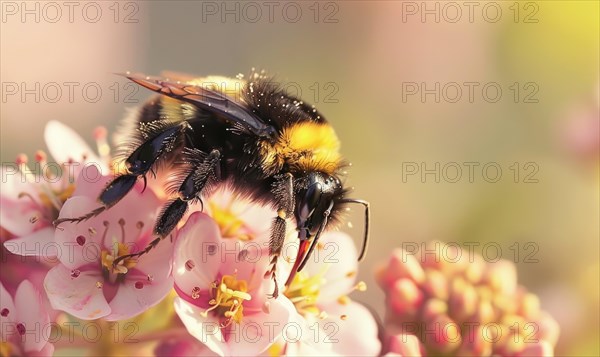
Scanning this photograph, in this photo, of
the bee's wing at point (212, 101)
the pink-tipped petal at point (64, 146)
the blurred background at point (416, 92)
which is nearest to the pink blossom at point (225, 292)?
the bee's wing at point (212, 101)

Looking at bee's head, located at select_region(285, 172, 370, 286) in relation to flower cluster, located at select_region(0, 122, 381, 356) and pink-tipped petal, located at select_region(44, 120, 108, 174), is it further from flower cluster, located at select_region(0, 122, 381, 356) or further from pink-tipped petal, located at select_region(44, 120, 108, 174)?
pink-tipped petal, located at select_region(44, 120, 108, 174)

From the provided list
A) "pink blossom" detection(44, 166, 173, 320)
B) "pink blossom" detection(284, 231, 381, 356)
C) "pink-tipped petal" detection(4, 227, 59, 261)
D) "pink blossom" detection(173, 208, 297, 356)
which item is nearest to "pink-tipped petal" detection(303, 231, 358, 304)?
"pink blossom" detection(284, 231, 381, 356)

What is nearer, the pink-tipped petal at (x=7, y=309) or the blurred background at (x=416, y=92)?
the pink-tipped petal at (x=7, y=309)

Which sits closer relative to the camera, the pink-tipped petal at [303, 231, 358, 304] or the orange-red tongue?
the orange-red tongue

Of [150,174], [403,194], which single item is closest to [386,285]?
[150,174]

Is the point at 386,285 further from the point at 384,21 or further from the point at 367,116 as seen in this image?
the point at 384,21

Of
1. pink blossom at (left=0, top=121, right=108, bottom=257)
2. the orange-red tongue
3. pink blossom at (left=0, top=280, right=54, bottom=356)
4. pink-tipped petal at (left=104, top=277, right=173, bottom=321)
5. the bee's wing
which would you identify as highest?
the bee's wing

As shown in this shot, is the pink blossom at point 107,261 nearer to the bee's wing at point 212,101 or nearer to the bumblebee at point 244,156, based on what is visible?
the bumblebee at point 244,156
